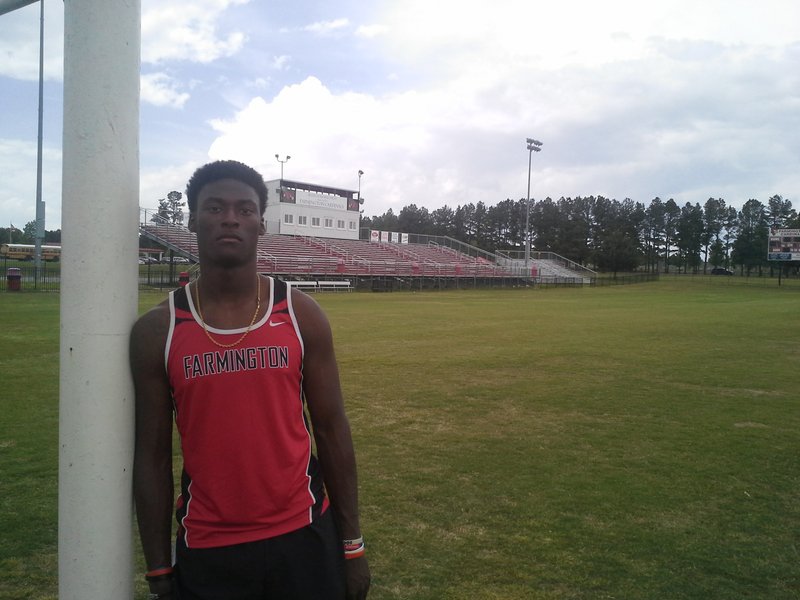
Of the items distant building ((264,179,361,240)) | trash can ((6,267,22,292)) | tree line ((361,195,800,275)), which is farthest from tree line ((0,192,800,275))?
trash can ((6,267,22,292))

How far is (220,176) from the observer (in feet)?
6.66

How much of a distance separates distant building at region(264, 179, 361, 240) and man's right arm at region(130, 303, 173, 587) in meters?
49.5

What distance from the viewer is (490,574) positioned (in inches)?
144

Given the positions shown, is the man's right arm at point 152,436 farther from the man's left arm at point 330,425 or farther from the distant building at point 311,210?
the distant building at point 311,210

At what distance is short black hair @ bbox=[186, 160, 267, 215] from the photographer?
2.03 m

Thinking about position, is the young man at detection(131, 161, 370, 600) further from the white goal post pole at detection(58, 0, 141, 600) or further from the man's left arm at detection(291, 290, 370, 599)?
the white goal post pole at detection(58, 0, 141, 600)

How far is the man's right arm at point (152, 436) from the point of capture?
1.78m

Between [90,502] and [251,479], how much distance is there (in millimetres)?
431

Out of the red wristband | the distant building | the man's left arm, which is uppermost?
the distant building

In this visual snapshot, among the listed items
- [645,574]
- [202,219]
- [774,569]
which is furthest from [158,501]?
[774,569]

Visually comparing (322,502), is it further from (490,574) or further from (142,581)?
(142,581)

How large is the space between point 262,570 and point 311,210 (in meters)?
53.8

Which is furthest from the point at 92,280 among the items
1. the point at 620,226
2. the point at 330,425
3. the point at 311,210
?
the point at 620,226

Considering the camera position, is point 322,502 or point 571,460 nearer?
point 322,502
